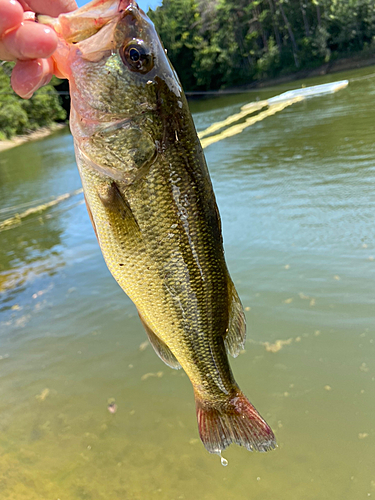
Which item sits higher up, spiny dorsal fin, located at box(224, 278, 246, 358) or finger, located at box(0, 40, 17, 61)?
finger, located at box(0, 40, 17, 61)

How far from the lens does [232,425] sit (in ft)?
6.15

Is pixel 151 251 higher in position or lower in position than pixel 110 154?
lower

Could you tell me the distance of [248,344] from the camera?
366 centimetres

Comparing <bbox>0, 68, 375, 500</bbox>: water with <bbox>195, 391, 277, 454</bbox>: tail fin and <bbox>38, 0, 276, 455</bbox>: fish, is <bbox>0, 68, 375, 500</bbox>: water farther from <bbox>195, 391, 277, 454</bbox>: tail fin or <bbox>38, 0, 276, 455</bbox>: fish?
<bbox>38, 0, 276, 455</bbox>: fish

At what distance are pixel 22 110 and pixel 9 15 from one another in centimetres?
3855

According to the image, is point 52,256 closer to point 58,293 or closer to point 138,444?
point 58,293

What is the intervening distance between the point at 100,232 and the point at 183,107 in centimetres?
61

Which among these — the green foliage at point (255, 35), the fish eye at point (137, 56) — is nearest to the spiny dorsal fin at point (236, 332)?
the fish eye at point (137, 56)

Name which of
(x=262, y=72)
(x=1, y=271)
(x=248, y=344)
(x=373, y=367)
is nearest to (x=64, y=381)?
(x=248, y=344)

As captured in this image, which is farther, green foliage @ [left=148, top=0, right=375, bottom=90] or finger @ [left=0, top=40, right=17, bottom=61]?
green foliage @ [left=148, top=0, right=375, bottom=90]

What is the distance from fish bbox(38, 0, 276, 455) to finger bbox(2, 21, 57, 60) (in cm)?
10

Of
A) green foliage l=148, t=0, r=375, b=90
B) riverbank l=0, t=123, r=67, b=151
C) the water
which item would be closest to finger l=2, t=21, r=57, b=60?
the water

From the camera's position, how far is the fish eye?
1.50 meters

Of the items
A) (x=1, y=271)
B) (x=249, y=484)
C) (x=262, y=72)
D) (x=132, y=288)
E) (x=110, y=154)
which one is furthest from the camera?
(x=262, y=72)
